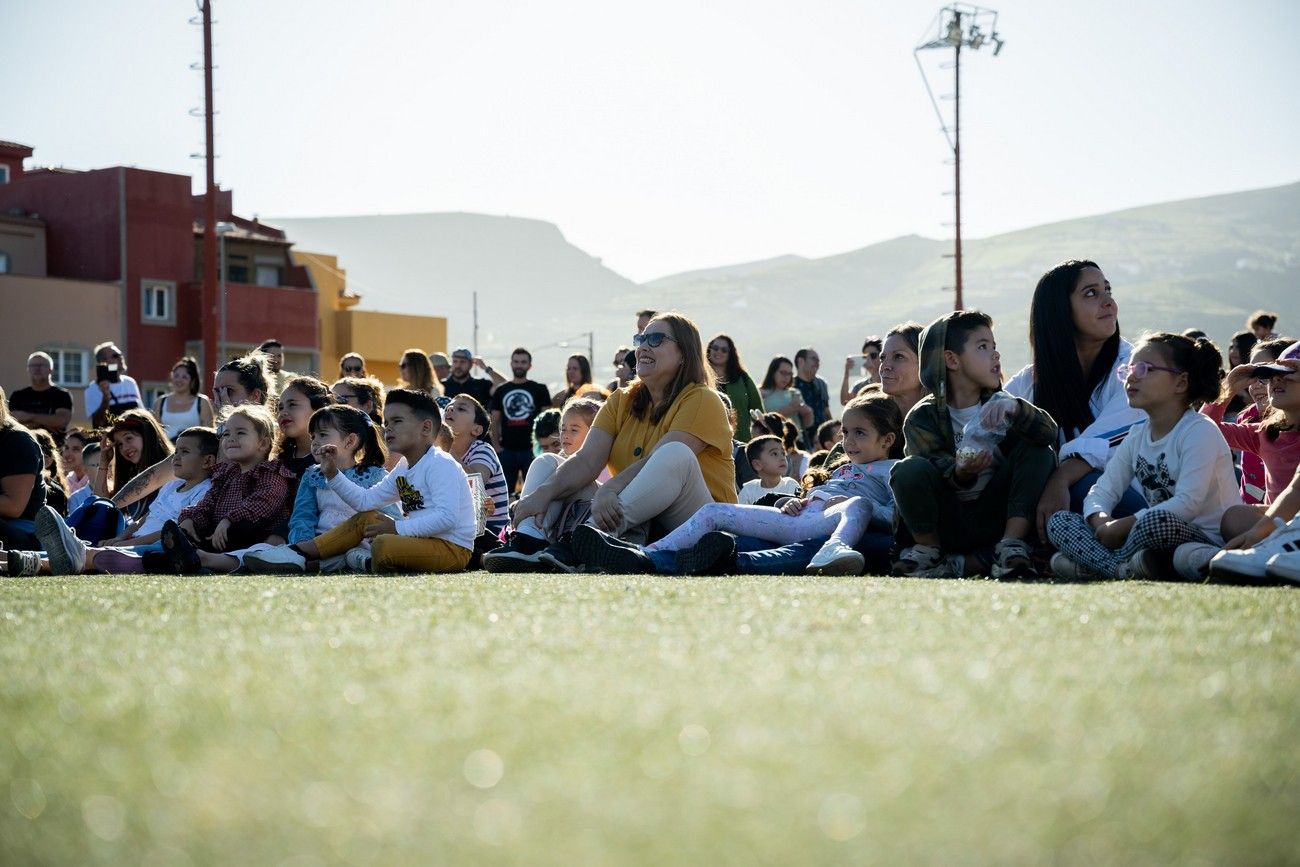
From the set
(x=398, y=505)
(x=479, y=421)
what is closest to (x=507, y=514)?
(x=479, y=421)

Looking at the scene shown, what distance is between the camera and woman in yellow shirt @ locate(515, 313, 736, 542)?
658 cm

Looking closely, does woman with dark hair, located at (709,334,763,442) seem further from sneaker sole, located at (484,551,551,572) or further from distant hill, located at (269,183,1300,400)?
distant hill, located at (269,183,1300,400)

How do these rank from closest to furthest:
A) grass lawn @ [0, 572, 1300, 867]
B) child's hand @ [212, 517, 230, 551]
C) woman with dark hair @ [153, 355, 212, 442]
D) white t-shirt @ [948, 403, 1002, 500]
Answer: grass lawn @ [0, 572, 1300, 867]
white t-shirt @ [948, 403, 1002, 500]
child's hand @ [212, 517, 230, 551]
woman with dark hair @ [153, 355, 212, 442]

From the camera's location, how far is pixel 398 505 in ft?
24.5

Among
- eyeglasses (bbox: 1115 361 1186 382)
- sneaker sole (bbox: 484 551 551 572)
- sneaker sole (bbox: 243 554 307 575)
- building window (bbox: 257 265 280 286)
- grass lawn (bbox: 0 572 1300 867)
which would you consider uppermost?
building window (bbox: 257 265 280 286)

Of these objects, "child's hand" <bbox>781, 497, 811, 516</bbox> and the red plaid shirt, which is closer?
"child's hand" <bbox>781, 497, 811, 516</bbox>

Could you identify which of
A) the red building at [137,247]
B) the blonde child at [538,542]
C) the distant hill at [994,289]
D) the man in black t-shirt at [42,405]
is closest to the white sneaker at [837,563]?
the blonde child at [538,542]

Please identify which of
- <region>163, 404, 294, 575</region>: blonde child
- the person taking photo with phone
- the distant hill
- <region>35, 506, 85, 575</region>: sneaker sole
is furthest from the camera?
the distant hill

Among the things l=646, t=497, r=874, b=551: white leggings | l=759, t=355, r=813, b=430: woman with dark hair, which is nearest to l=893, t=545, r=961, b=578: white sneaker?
l=646, t=497, r=874, b=551: white leggings

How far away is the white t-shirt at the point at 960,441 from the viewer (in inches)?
231

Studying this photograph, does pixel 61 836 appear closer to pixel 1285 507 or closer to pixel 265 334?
pixel 1285 507

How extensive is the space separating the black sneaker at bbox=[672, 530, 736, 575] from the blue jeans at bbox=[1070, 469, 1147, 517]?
1.52 meters

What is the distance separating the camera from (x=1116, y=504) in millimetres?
5656

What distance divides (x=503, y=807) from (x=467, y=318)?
19074cm
